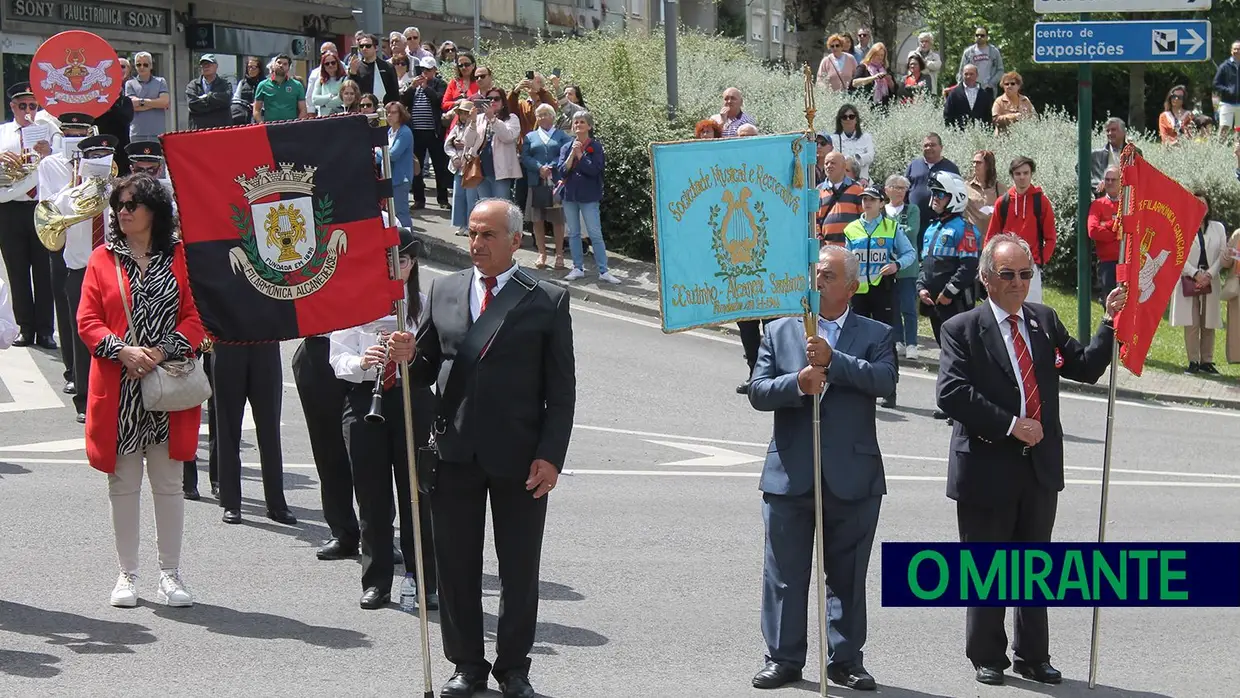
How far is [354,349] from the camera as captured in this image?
8.66 m

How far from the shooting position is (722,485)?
11977 mm

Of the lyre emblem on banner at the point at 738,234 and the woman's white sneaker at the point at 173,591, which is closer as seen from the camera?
the lyre emblem on banner at the point at 738,234

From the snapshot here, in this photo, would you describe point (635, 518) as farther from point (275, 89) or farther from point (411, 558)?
point (275, 89)

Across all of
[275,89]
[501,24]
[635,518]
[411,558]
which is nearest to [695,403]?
[635,518]

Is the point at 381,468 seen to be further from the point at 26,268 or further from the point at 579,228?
the point at 579,228

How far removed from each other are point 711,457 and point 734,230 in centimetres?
600

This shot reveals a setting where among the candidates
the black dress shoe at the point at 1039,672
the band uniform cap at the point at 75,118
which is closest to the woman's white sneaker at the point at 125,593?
the black dress shoe at the point at 1039,672

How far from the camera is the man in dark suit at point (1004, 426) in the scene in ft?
24.0

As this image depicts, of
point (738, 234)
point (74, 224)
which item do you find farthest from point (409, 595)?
point (74, 224)

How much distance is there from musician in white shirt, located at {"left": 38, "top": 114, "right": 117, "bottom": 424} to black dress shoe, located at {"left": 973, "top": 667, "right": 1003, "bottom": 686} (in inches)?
273

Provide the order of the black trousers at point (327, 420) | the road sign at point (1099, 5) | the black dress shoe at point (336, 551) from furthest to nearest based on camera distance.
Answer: the road sign at point (1099, 5) → the black dress shoe at point (336, 551) → the black trousers at point (327, 420)

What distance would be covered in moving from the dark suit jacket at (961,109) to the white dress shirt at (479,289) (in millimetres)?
17883

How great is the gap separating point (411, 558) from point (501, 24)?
39.0m

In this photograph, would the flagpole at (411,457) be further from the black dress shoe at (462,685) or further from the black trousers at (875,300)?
the black trousers at (875,300)
